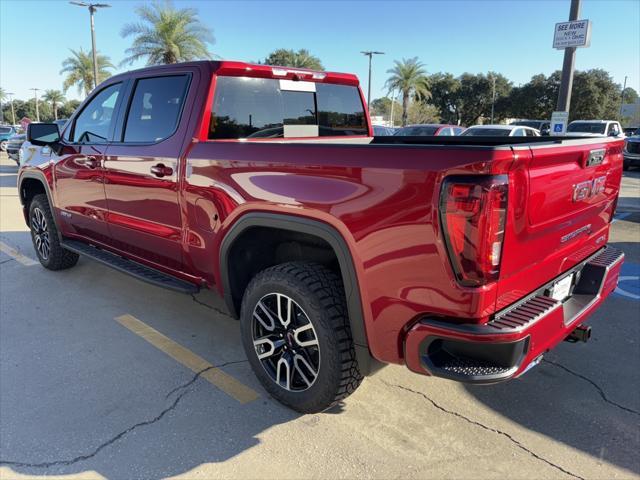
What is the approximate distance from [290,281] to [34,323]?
263 cm

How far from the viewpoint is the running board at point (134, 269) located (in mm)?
3389

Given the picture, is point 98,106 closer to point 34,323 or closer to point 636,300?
point 34,323

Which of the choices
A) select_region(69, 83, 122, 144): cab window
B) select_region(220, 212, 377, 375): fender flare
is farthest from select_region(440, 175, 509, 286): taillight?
select_region(69, 83, 122, 144): cab window

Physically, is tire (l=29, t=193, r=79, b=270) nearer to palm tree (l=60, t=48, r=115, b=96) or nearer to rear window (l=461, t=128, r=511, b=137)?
rear window (l=461, t=128, r=511, b=137)

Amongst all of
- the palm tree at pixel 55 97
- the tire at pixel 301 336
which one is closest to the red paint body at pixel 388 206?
the tire at pixel 301 336

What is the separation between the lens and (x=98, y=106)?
4273 millimetres

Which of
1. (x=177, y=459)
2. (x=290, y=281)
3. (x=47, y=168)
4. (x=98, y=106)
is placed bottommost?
(x=177, y=459)

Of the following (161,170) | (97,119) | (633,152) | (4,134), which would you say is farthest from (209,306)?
(4,134)

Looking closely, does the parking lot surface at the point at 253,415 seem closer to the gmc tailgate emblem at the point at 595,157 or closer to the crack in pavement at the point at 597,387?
the crack in pavement at the point at 597,387

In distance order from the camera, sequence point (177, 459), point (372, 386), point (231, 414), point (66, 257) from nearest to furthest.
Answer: point (177, 459), point (231, 414), point (372, 386), point (66, 257)

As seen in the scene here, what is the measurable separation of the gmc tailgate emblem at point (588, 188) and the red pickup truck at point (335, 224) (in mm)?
17

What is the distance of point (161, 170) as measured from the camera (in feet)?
10.8

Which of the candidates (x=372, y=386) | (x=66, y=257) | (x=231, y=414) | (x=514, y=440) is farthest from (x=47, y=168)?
(x=514, y=440)

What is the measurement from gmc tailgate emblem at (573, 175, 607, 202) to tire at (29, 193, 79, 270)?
4745 millimetres
